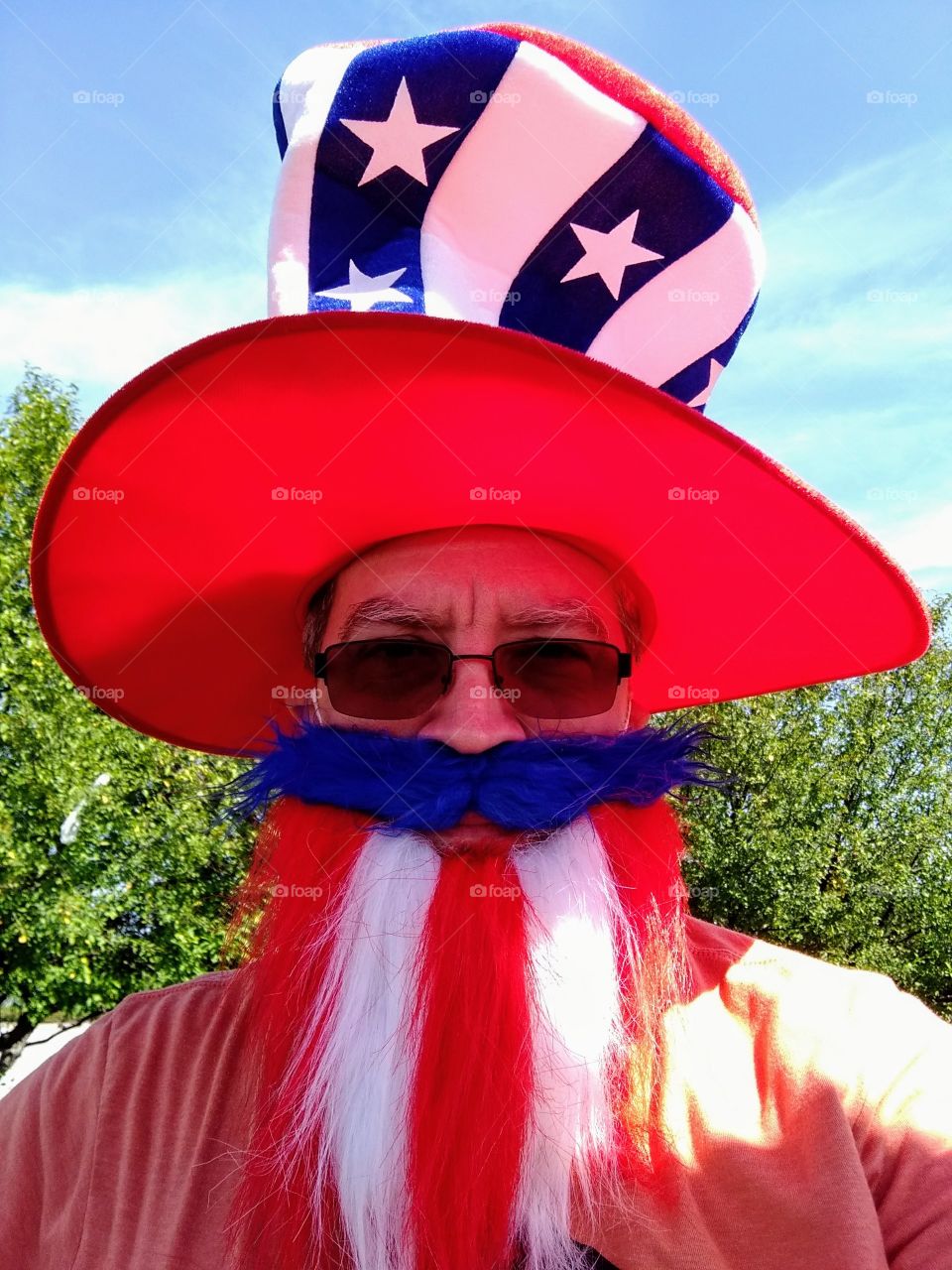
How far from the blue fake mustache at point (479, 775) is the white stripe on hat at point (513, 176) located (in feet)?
2.58

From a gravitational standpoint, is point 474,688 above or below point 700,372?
below

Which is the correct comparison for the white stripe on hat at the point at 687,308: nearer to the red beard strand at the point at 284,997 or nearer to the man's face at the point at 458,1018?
the man's face at the point at 458,1018

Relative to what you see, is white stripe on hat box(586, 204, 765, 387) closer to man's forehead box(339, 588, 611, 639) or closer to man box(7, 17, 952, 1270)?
man box(7, 17, 952, 1270)

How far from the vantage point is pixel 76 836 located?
1423 centimetres

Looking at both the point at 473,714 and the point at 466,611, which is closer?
the point at 473,714

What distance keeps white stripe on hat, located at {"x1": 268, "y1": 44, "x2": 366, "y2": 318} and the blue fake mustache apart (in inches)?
32.9

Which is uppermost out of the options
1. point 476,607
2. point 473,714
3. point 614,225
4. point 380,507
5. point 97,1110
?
point 614,225

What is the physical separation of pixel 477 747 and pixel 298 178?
1.14 m

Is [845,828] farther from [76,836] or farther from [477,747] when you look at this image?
[477,747]

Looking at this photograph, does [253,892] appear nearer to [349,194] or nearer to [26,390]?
[349,194]

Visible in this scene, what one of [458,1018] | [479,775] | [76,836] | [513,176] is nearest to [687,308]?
[513,176]

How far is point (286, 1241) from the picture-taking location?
1.36 meters

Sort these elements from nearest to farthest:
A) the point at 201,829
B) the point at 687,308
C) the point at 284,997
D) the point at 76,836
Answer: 1. the point at 284,997
2. the point at 687,308
3. the point at 76,836
4. the point at 201,829

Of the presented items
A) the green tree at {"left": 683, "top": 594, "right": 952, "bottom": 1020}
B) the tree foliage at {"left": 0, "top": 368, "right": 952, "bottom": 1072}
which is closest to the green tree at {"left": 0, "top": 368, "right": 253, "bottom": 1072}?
the tree foliage at {"left": 0, "top": 368, "right": 952, "bottom": 1072}
